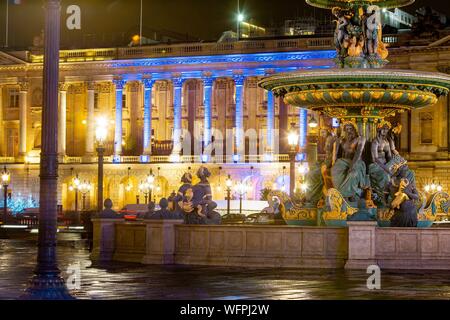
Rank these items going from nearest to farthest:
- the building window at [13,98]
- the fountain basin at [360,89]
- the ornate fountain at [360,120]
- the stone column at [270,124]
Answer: the ornate fountain at [360,120]
the fountain basin at [360,89]
the stone column at [270,124]
the building window at [13,98]

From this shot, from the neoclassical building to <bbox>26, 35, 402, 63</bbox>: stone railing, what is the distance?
0.09 m

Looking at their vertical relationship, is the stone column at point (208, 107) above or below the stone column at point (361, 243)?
above

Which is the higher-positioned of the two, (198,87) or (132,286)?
(198,87)

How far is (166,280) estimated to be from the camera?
27.8m

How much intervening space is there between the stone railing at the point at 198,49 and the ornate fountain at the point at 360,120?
69.0m

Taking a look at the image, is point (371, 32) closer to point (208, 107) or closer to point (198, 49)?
point (208, 107)

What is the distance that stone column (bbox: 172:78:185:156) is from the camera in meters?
114

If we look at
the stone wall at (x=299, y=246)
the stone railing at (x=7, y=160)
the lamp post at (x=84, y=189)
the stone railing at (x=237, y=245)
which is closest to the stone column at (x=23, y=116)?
the stone railing at (x=7, y=160)

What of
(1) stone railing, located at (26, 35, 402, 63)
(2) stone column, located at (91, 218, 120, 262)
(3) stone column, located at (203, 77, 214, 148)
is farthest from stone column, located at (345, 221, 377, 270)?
(3) stone column, located at (203, 77, 214, 148)

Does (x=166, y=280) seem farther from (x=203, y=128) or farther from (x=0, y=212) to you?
(x=203, y=128)

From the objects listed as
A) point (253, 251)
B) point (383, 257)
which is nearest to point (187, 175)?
point (253, 251)

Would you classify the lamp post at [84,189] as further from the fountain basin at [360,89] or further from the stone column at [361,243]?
the stone column at [361,243]

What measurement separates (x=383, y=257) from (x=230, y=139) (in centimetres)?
8339

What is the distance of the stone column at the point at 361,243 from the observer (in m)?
31.0
